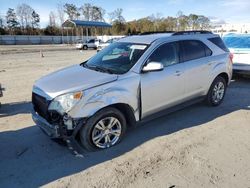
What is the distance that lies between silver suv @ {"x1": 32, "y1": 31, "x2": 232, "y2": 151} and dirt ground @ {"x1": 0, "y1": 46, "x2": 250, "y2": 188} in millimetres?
378

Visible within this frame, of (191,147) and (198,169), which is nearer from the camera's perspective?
(198,169)

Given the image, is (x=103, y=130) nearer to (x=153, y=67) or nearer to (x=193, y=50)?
(x=153, y=67)

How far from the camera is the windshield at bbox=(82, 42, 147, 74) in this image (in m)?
4.50

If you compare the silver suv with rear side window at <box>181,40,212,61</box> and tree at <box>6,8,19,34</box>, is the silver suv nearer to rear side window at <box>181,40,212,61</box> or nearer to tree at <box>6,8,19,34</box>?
rear side window at <box>181,40,212,61</box>

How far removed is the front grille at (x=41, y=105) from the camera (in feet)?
13.0

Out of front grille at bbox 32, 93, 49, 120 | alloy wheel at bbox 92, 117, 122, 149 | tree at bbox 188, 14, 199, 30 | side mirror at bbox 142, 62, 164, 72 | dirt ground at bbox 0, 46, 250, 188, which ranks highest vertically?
tree at bbox 188, 14, 199, 30

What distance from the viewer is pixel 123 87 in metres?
4.13

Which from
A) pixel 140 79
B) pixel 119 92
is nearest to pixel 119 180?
pixel 119 92

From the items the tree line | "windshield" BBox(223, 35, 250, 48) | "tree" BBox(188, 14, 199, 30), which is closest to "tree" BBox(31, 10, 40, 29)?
the tree line

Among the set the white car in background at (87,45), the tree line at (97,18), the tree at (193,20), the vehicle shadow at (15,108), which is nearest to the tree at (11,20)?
the tree line at (97,18)

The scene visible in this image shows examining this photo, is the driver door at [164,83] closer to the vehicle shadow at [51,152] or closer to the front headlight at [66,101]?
the vehicle shadow at [51,152]

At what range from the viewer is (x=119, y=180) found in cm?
339

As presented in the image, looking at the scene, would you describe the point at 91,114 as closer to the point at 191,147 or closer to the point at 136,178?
the point at 136,178

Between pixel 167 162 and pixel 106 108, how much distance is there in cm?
124
